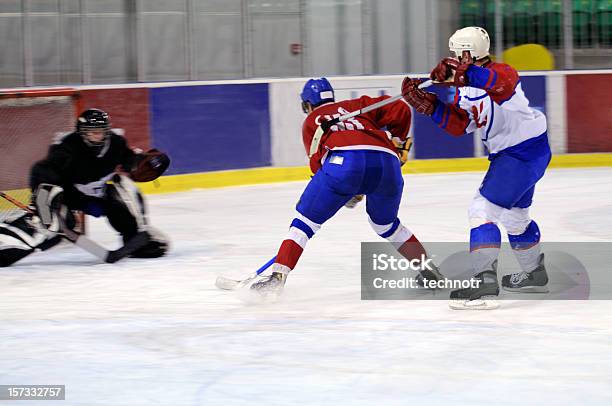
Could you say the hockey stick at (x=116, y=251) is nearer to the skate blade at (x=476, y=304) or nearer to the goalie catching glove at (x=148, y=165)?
the goalie catching glove at (x=148, y=165)

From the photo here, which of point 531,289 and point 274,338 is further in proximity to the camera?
point 531,289

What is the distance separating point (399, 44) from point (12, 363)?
862cm

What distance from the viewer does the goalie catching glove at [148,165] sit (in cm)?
711

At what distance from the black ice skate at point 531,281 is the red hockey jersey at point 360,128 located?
829 mm

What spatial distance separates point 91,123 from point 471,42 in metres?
2.41

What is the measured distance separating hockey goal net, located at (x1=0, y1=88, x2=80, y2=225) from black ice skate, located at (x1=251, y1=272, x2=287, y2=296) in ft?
8.92

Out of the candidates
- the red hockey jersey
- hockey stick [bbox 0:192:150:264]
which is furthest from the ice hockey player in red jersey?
hockey stick [bbox 0:192:150:264]

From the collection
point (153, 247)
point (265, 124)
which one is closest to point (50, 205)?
point (153, 247)

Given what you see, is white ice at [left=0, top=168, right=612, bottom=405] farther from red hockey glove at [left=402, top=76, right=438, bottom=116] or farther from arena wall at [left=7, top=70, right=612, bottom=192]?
arena wall at [left=7, top=70, right=612, bottom=192]

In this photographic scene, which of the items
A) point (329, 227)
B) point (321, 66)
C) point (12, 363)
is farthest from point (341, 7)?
point (12, 363)

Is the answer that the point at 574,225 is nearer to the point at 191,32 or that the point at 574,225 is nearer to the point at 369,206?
the point at 369,206

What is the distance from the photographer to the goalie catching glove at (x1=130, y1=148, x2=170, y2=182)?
7.11 metres

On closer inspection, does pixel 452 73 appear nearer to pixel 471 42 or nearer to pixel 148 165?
pixel 471 42

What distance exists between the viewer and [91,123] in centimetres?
680
